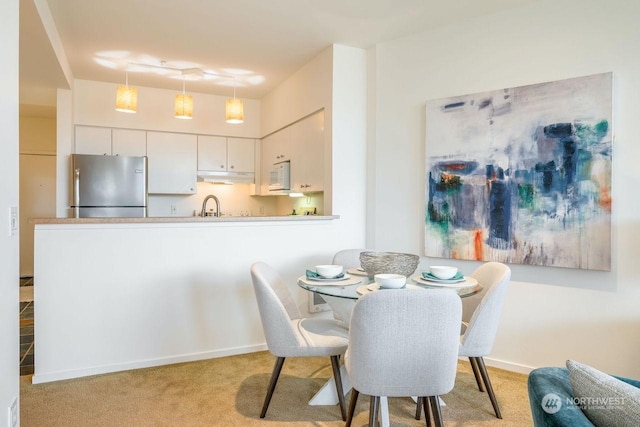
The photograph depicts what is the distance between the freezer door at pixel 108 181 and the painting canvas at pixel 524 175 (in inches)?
126

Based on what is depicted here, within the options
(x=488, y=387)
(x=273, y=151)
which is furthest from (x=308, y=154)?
(x=488, y=387)

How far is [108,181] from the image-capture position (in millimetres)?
4449

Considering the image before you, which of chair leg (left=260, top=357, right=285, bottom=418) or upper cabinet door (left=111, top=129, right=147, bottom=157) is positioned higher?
upper cabinet door (left=111, top=129, right=147, bottom=157)

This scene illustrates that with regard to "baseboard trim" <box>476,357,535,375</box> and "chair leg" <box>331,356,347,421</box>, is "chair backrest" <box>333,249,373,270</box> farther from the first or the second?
"baseboard trim" <box>476,357,535,375</box>

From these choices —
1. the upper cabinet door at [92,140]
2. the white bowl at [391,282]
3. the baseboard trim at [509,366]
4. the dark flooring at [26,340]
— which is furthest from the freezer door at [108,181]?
the baseboard trim at [509,366]

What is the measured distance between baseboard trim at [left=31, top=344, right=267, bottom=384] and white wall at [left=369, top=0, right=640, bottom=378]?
1.52 metres

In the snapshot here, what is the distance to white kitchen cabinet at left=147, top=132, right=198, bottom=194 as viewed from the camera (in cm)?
498

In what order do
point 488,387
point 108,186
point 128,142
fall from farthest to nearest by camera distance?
point 128,142
point 108,186
point 488,387

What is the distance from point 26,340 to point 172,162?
96.6 inches

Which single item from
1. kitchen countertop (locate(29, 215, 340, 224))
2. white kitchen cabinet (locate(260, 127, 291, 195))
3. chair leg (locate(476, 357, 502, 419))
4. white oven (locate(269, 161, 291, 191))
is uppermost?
white kitchen cabinet (locate(260, 127, 291, 195))

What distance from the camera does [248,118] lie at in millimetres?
5445

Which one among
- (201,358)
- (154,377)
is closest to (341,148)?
(201,358)

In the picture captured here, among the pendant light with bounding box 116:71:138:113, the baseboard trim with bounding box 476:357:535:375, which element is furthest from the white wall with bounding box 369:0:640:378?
the pendant light with bounding box 116:71:138:113

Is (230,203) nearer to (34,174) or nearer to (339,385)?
(34,174)
